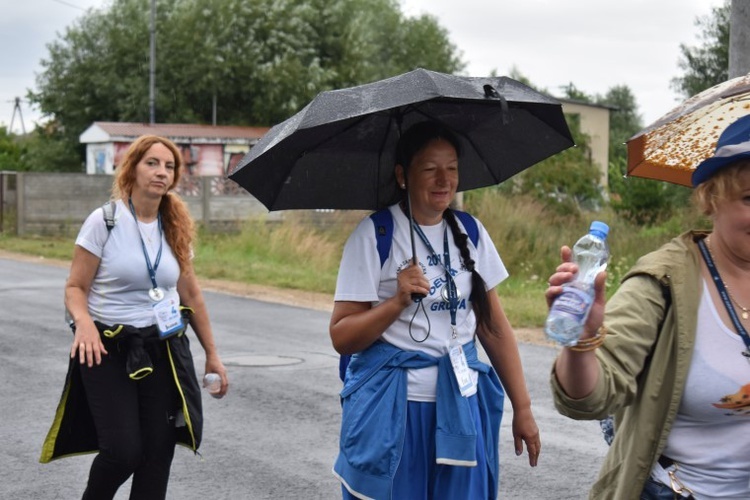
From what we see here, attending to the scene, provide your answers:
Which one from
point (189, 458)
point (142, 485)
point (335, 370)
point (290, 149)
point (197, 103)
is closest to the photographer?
point (290, 149)

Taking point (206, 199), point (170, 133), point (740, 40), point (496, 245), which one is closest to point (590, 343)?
point (740, 40)

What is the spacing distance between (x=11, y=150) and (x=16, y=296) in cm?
5289

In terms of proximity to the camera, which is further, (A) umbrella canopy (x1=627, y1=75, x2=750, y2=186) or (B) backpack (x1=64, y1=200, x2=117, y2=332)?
(B) backpack (x1=64, y1=200, x2=117, y2=332)

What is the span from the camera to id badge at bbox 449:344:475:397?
148 inches

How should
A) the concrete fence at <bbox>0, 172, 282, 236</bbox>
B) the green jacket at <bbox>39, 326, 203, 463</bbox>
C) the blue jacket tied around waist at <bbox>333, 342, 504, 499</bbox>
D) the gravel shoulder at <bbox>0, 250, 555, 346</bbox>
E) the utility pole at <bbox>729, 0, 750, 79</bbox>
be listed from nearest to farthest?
the blue jacket tied around waist at <bbox>333, 342, 504, 499</bbox> < the green jacket at <bbox>39, 326, 203, 463</bbox> < the utility pole at <bbox>729, 0, 750, 79</bbox> < the gravel shoulder at <bbox>0, 250, 555, 346</bbox> < the concrete fence at <bbox>0, 172, 282, 236</bbox>

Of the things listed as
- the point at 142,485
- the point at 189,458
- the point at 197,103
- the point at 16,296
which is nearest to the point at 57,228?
the point at 16,296

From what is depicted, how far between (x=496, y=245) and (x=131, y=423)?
16.0m

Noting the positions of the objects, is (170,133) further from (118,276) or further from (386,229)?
(386,229)

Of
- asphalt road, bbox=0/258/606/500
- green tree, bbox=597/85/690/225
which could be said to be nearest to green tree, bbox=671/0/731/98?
green tree, bbox=597/85/690/225

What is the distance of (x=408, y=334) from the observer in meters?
3.82

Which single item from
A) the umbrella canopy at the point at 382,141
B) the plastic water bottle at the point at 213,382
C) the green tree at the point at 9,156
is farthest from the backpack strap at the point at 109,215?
the green tree at the point at 9,156

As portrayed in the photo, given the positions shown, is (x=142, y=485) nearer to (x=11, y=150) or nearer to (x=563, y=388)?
(x=563, y=388)

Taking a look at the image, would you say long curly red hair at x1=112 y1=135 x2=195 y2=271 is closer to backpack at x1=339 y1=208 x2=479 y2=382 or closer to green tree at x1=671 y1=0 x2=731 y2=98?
backpack at x1=339 y1=208 x2=479 y2=382

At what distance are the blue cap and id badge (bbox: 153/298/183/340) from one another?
2.78 metres
